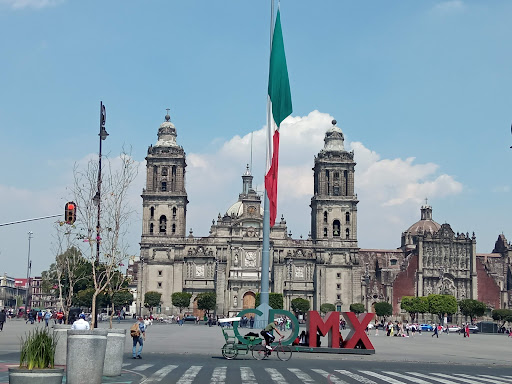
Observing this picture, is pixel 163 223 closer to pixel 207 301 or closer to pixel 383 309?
pixel 207 301

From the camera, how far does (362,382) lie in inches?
760

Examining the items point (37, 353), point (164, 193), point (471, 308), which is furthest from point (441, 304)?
point (37, 353)

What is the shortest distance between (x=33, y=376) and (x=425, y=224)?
132 metres

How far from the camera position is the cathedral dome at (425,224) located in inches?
5468

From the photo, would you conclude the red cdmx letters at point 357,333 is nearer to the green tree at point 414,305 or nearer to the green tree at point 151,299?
the green tree at point 414,305

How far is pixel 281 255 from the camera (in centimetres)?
11419

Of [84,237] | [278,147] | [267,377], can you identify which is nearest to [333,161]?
[278,147]

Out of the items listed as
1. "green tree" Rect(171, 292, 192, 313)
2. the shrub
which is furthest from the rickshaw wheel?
"green tree" Rect(171, 292, 192, 313)

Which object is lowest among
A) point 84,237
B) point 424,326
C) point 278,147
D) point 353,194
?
point 424,326

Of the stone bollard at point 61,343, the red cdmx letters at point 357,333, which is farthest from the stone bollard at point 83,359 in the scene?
the red cdmx letters at point 357,333

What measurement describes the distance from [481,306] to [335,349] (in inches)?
3061

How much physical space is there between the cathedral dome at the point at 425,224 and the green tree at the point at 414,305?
3043 centimetres

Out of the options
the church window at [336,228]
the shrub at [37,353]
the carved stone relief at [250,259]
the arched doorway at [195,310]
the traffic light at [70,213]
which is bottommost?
the arched doorway at [195,310]

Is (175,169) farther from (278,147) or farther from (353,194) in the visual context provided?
(278,147)
